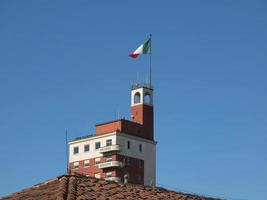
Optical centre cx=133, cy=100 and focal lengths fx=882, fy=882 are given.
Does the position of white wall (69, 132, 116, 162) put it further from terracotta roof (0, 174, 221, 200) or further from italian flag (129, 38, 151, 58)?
terracotta roof (0, 174, 221, 200)

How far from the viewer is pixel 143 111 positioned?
142m

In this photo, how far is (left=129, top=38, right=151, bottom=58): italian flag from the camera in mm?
132425

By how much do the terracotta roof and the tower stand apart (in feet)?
376

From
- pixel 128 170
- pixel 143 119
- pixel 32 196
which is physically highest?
pixel 143 119

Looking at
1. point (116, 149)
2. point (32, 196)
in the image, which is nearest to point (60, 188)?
point (32, 196)

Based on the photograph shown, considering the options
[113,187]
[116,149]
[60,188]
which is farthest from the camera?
[116,149]

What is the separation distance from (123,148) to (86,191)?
113 m

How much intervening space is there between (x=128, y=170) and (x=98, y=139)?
265 inches

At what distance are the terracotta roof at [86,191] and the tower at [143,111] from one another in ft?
376

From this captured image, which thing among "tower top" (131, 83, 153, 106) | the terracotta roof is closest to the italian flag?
"tower top" (131, 83, 153, 106)

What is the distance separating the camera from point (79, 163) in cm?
13862

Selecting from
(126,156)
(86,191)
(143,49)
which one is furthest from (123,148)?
(86,191)

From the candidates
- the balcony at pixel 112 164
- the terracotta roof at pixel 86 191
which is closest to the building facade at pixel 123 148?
the balcony at pixel 112 164

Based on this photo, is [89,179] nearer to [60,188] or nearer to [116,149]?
[60,188]
